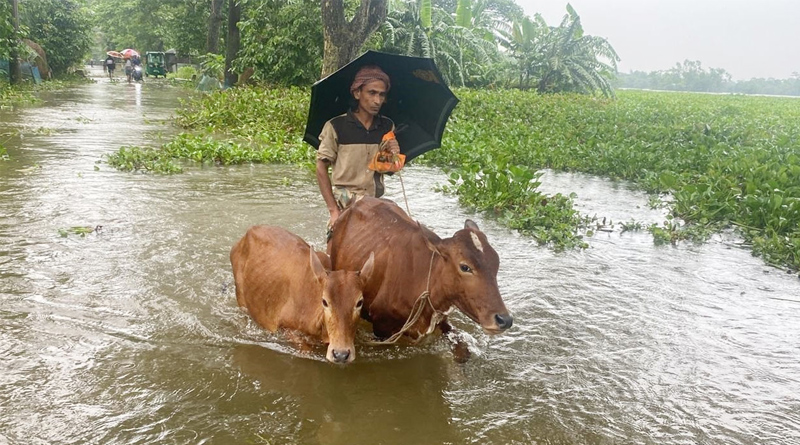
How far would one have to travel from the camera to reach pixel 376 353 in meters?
4.59

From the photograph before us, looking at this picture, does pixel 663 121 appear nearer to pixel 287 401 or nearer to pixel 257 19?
pixel 257 19

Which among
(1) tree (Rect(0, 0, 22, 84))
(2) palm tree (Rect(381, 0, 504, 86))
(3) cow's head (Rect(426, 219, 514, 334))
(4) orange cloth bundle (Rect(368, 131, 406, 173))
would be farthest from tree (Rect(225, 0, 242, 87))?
(3) cow's head (Rect(426, 219, 514, 334))

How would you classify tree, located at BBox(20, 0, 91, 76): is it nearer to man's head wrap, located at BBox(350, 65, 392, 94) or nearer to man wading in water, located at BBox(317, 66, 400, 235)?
man wading in water, located at BBox(317, 66, 400, 235)

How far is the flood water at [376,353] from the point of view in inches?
144

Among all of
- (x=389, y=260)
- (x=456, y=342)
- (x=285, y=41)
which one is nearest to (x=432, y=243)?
(x=389, y=260)

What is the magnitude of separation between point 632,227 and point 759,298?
7.99 ft

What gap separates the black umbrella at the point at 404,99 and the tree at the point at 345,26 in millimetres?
7891

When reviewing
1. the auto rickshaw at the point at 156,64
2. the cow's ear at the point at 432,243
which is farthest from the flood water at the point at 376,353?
the auto rickshaw at the point at 156,64

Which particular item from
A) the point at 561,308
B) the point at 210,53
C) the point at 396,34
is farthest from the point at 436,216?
the point at 210,53

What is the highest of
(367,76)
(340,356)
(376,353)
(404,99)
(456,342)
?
(367,76)

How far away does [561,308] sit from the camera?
18.8ft

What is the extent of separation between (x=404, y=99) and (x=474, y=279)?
2223 millimetres

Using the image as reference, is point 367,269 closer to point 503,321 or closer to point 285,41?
point 503,321

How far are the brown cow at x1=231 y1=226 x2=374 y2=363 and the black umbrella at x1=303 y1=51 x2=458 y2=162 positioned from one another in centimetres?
107
